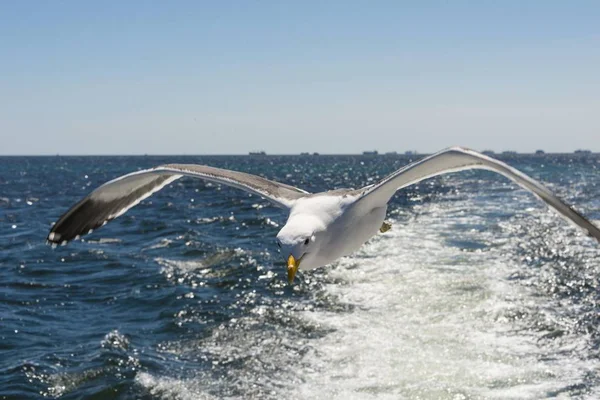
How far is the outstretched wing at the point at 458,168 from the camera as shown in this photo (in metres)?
6.67

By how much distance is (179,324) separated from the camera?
1856 cm

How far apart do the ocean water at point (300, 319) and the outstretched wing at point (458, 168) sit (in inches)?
291

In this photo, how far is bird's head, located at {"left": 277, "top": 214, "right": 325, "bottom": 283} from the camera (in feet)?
21.4

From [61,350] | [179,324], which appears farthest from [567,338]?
[61,350]

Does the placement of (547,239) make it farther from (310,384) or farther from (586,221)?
(586,221)

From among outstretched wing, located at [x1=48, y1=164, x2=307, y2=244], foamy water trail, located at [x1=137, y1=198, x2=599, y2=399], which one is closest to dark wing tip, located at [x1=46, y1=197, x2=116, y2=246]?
outstretched wing, located at [x1=48, y1=164, x2=307, y2=244]

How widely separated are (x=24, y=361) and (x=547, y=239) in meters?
23.0

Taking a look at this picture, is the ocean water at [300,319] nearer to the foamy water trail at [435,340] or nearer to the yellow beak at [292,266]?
the foamy water trail at [435,340]

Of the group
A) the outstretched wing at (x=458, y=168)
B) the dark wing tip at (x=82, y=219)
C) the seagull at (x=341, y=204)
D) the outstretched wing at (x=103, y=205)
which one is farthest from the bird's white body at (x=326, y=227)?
the dark wing tip at (x=82, y=219)

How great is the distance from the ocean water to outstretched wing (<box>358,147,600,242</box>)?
7.39 metres

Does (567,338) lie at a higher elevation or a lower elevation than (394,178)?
lower

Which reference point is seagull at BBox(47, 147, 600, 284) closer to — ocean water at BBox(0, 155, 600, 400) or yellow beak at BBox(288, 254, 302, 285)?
yellow beak at BBox(288, 254, 302, 285)

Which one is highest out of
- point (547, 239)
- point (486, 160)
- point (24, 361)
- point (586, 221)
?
point (486, 160)

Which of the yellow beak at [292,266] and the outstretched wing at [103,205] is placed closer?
the yellow beak at [292,266]
